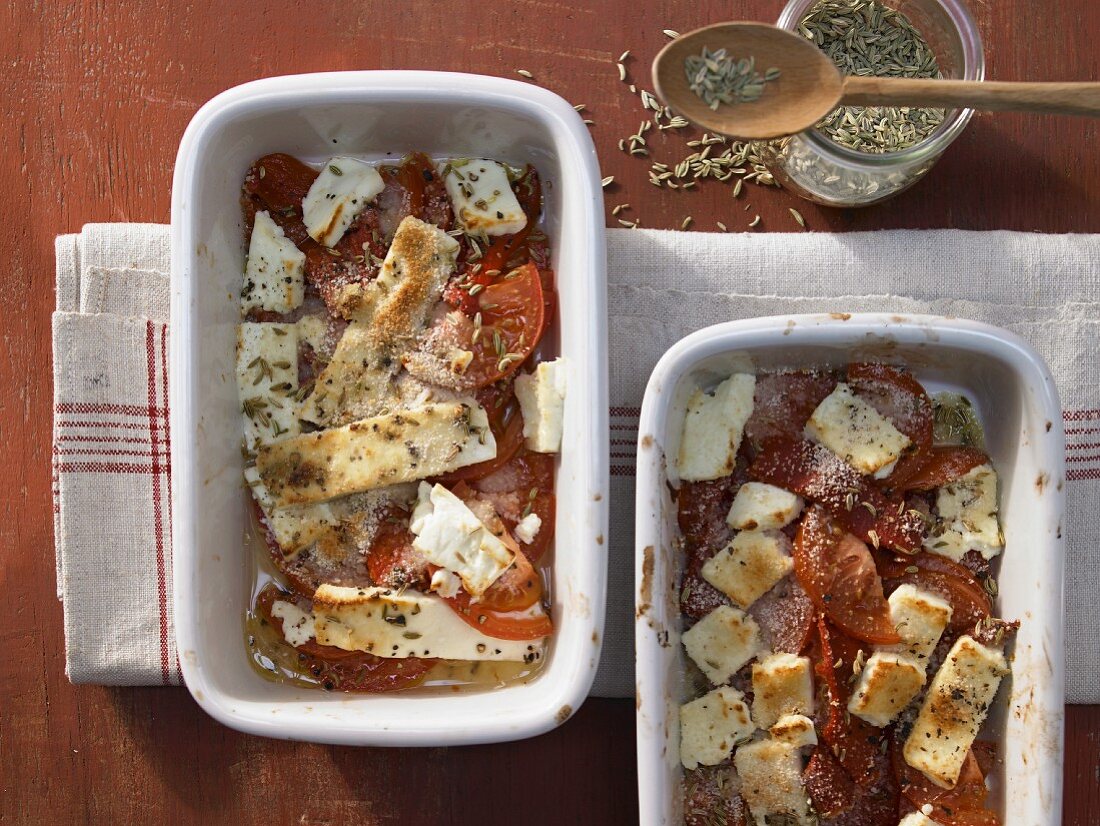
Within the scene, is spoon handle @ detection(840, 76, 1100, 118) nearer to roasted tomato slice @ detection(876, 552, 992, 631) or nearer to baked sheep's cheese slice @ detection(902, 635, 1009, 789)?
roasted tomato slice @ detection(876, 552, 992, 631)

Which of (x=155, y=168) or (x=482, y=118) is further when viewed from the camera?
(x=155, y=168)

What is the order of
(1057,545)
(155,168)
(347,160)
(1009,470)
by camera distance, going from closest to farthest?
(1057,545) → (1009,470) → (347,160) → (155,168)

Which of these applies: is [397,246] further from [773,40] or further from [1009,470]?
[1009,470]

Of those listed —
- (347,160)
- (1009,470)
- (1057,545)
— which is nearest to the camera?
(1057,545)

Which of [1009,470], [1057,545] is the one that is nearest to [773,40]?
[1009,470]

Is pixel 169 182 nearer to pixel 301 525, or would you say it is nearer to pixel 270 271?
pixel 270 271

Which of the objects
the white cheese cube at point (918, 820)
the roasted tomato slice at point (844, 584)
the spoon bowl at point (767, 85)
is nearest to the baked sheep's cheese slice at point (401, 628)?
the roasted tomato slice at point (844, 584)

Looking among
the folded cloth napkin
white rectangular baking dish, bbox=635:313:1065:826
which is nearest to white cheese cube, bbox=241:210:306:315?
the folded cloth napkin
